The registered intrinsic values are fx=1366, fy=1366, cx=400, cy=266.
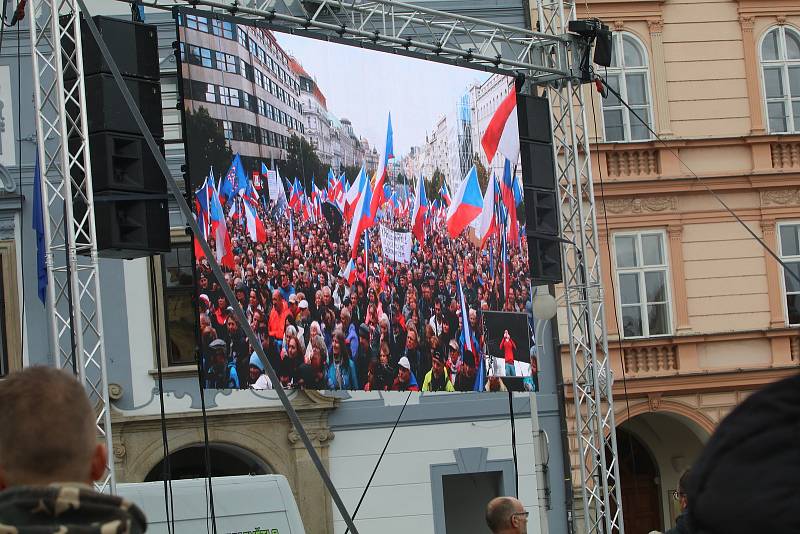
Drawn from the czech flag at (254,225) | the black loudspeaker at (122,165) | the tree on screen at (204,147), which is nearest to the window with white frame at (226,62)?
the tree on screen at (204,147)

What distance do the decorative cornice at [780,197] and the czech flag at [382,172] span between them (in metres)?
7.42

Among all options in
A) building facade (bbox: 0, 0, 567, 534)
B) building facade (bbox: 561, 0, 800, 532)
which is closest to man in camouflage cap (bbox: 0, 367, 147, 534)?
building facade (bbox: 0, 0, 567, 534)

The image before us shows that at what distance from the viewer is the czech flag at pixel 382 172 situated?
14.9 meters

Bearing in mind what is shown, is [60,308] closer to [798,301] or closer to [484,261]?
[484,261]

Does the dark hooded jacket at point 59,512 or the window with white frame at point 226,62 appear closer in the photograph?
the dark hooded jacket at point 59,512

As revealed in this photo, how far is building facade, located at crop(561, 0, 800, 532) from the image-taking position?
19797mm

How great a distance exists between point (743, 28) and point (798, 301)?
13.6ft

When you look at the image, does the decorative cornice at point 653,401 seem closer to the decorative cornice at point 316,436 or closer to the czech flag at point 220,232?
the decorative cornice at point 316,436

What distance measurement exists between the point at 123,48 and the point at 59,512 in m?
9.23

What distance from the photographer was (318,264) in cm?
1412

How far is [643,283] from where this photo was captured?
65.2 feet

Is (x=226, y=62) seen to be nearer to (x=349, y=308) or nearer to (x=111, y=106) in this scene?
(x=111, y=106)

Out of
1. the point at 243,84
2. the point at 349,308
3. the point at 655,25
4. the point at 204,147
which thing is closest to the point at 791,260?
the point at 655,25

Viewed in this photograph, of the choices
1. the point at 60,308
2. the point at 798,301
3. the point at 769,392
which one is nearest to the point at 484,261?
the point at 60,308
